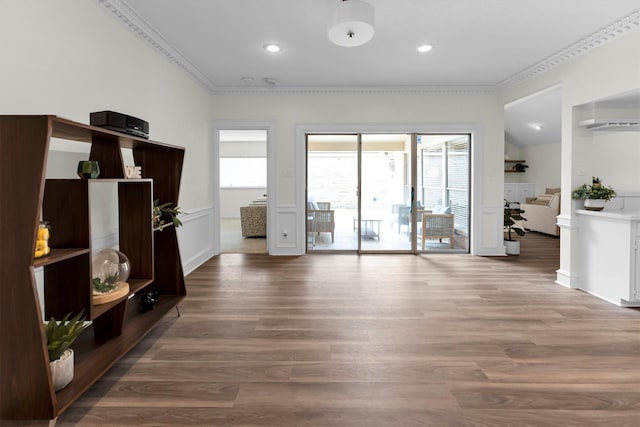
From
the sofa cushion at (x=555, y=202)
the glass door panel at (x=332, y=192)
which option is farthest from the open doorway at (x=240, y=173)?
the sofa cushion at (x=555, y=202)

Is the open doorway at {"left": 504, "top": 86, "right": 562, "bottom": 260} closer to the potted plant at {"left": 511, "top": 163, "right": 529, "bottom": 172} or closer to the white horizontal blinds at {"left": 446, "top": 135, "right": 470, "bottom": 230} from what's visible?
the potted plant at {"left": 511, "top": 163, "right": 529, "bottom": 172}

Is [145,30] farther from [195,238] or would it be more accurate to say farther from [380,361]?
[380,361]

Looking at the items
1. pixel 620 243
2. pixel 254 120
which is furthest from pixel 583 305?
pixel 254 120

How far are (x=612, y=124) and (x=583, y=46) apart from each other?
0.84 metres

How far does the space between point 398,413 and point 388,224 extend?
13.9 ft

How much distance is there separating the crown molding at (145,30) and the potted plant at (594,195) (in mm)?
4537

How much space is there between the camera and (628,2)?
290cm

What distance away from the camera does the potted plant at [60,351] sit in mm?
1662

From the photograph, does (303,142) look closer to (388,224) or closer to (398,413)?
(388,224)

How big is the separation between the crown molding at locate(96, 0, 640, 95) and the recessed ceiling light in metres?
0.98

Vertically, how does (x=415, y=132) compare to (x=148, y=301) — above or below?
above

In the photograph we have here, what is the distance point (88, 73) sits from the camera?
262 centimetres

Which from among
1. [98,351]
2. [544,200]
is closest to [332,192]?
[98,351]

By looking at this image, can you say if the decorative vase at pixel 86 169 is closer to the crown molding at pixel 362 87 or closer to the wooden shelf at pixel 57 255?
the wooden shelf at pixel 57 255
